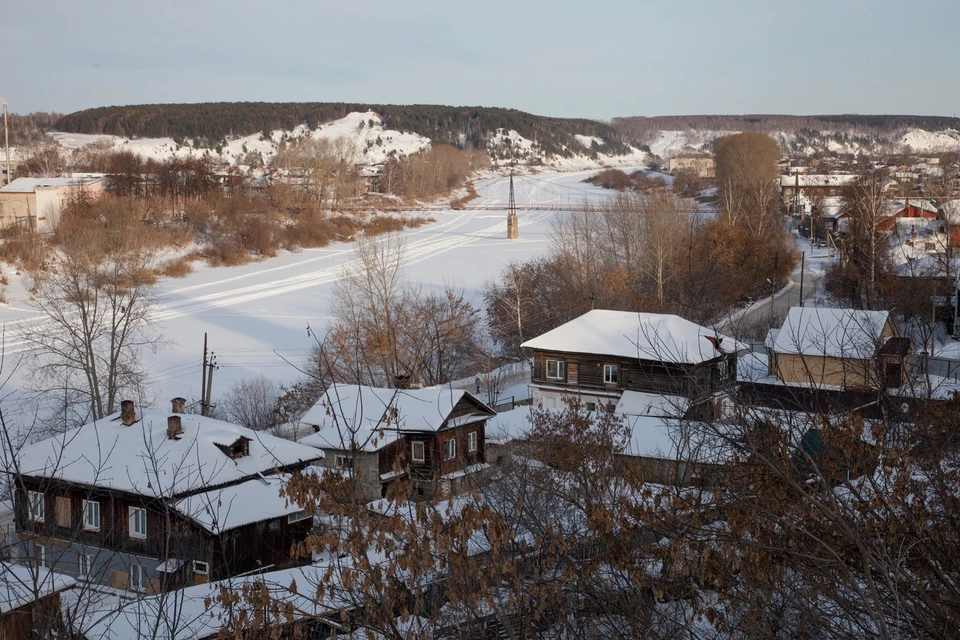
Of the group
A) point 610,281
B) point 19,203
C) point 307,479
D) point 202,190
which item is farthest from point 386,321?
point 202,190

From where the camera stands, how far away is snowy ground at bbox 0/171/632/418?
1967 cm

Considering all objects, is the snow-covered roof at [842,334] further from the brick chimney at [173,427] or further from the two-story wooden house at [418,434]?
the brick chimney at [173,427]

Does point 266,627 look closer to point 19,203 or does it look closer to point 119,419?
point 119,419

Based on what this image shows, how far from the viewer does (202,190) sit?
45500 mm

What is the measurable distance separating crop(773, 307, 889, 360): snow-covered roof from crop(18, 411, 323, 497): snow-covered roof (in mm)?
6175

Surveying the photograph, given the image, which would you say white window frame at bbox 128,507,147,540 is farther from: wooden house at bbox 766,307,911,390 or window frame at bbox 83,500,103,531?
wooden house at bbox 766,307,911,390

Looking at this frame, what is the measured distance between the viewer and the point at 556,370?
56.5ft

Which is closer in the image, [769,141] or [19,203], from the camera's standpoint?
[19,203]

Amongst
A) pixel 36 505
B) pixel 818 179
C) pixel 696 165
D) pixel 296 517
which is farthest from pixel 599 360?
pixel 696 165

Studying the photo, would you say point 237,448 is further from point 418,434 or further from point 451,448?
point 451,448

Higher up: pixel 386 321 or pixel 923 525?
pixel 923 525

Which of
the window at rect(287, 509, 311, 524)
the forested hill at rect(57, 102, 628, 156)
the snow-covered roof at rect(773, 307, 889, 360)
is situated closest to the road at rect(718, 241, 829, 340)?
the snow-covered roof at rect(773, 307, 889, 360)

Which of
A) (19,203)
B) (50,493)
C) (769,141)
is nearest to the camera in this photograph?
(50,493)

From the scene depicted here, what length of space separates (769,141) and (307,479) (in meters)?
50.0
